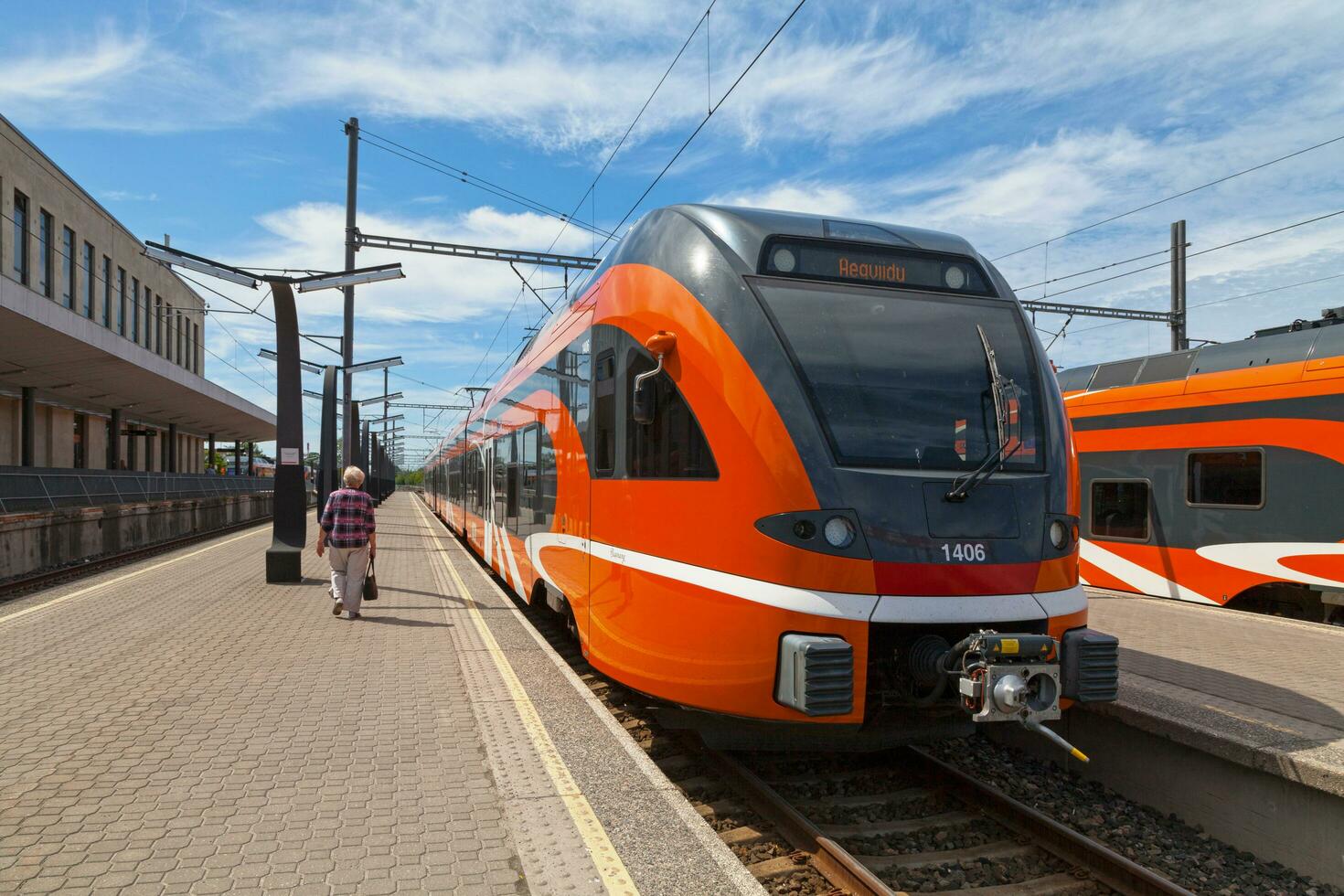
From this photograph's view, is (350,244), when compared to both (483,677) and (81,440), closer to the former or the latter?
(483,677)

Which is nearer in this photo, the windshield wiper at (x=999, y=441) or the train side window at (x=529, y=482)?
the windshield wiper at (x=999, y=441)

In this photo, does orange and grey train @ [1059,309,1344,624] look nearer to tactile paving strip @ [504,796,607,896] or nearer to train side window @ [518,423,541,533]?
train side window @ [518,423,541,533]

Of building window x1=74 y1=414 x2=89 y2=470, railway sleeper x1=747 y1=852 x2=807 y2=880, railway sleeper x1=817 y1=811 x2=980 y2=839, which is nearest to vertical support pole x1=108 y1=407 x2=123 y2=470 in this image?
building window x1=74 y1=414 x2=89 y2=470

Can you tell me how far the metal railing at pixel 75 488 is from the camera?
47.0ft

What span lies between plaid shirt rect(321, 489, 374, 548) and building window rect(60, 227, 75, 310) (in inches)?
1139

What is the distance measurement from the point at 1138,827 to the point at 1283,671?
2.66 metres

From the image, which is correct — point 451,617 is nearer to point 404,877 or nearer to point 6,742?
point 6,742

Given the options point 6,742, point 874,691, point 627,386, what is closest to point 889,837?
point 874,691

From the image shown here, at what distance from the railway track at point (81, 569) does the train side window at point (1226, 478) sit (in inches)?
573

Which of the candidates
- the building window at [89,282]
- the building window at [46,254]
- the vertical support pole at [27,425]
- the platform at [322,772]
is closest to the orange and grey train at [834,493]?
the platform at [322,772]

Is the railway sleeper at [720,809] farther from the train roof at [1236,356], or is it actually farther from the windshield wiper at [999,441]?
the train roof at [1236,356]

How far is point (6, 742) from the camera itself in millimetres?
5109

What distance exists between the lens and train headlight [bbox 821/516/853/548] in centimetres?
432

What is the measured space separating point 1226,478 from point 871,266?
24.6 ft
